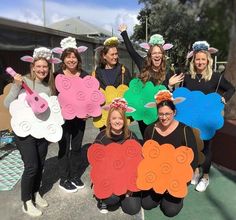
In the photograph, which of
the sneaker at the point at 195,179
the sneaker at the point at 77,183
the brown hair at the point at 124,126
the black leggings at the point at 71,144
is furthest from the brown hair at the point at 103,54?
the sneaker at the point at 195,179

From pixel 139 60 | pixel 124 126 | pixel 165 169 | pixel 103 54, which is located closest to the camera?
pixel 165 169

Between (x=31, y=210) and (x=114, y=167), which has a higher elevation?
(x=114, y=167)

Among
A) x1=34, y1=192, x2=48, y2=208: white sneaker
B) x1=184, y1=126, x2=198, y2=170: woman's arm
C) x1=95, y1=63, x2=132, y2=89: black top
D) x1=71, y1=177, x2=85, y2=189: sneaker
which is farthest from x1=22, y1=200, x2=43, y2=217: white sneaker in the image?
x1=184, y1=126, x2=198, y2=170: woman's arm

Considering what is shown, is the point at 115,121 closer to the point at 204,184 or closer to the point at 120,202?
the point at 120,202

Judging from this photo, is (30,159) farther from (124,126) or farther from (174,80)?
(174,80)

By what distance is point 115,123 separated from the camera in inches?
151

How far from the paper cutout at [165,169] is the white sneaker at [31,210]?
1122mm

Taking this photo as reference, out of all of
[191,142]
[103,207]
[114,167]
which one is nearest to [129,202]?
[103,207]

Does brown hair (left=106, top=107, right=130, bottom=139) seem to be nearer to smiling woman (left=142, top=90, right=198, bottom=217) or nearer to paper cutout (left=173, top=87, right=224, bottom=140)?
smiling woman (left=142, top=90, right=198, bottom=217)

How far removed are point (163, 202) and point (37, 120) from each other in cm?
160

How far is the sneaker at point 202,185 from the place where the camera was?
461cm

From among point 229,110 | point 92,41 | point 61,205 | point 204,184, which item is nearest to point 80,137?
point 61,205

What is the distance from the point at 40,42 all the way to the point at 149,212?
6.41 meters

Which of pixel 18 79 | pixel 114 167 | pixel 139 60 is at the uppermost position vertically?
pixel 139 60
